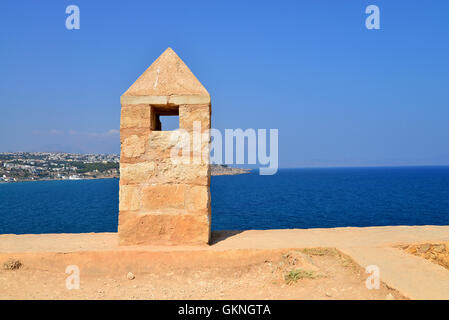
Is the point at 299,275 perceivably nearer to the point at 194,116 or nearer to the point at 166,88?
the point at 194,116

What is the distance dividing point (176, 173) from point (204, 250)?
1283 mm

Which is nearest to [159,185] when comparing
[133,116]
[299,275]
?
[133,116]

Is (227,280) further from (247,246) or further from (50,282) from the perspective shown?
(50,282)

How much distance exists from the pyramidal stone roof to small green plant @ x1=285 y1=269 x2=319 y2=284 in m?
2.85

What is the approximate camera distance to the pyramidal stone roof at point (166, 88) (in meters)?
5.41

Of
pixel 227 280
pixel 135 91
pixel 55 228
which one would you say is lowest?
pixel 55 228

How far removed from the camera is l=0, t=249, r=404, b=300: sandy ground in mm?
3842

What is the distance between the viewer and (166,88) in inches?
215

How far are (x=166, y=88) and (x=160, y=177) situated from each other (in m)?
1.44

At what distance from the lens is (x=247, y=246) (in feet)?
17.1

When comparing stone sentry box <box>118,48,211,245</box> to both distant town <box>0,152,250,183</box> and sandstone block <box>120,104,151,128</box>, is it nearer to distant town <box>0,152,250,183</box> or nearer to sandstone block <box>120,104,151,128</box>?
sandstone block <box>120,104,151,128</box>

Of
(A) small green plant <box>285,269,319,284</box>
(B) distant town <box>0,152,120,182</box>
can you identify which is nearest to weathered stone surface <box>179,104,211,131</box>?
(A) small green plant <box>285,269,319,284</box>

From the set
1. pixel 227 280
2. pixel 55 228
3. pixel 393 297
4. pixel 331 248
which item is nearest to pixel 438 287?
pixel 393 297
